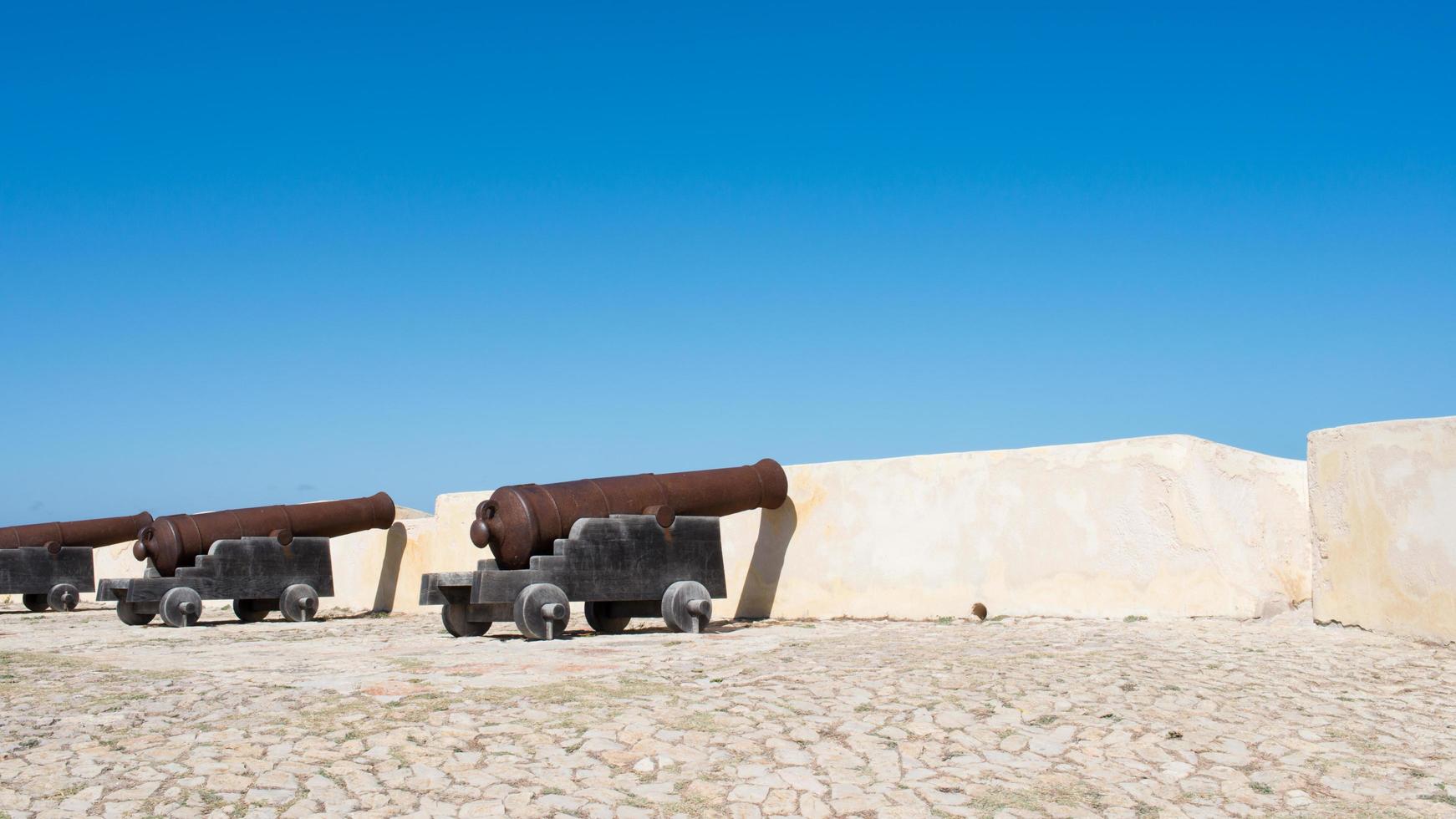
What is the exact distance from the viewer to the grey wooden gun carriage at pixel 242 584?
496 inches

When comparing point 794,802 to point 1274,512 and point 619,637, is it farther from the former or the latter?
point 1274,512

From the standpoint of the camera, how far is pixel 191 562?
1317 cm

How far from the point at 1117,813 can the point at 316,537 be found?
36.1 ft

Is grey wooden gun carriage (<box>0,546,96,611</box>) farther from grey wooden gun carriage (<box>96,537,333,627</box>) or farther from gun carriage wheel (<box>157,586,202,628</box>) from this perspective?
gun carriage wheel (<box>157,586,202,628</box>)

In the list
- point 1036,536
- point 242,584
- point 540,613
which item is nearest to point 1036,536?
point 1036,536

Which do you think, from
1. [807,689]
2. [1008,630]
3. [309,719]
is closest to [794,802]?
[807,689]

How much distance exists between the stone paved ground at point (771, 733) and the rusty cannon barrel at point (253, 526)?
5.98 m

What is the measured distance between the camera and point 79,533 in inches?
666

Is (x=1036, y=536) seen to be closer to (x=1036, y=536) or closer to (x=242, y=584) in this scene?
(x=1036, y=536)

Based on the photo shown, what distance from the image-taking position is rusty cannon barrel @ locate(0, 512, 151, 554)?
1688 cm

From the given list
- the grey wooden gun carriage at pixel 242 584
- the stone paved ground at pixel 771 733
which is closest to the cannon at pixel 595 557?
the stone paved ground at pixel 771 733

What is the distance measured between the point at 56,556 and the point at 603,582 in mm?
11028

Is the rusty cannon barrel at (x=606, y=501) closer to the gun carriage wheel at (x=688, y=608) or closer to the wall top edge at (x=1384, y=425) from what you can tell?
the gun carriage wheel at (x=688, y=608)

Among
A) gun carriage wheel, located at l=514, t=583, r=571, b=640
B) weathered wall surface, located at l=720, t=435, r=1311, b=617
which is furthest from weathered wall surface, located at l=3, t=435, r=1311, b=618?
gun carriage wheel, located at l=514, t=583, r=571, b=640
